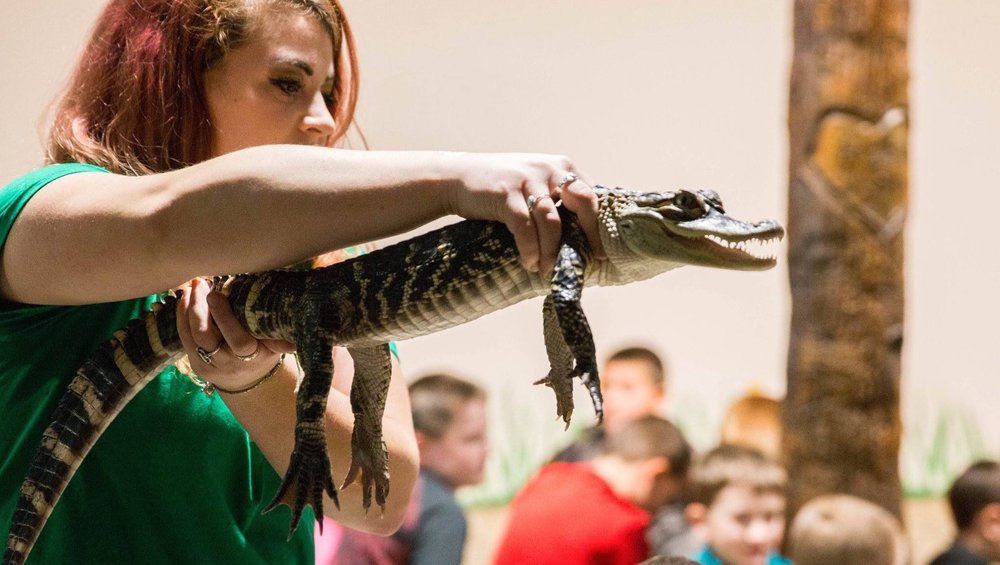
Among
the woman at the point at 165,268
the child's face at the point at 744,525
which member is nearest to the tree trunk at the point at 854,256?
the child's face at the point at 744,525

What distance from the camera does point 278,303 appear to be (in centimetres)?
131

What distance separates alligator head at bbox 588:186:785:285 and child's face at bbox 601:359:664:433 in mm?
2431

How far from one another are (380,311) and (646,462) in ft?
6.57

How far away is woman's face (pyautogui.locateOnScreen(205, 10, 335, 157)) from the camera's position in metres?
1.41

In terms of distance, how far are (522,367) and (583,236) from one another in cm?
349

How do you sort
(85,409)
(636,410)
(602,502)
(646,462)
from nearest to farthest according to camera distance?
(85,409), (602,502), (646,462), (636,410)

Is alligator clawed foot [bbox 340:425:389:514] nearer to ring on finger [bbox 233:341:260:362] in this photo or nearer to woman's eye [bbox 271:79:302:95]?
ring on finger [bbox 233:341:260:362]

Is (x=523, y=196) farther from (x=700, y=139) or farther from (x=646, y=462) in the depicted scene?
(x=700, y=139)

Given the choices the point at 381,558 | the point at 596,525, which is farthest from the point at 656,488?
the point at 381,558

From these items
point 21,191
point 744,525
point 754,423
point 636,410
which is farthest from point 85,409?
point 754,423

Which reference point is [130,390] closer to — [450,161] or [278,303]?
[278,303]

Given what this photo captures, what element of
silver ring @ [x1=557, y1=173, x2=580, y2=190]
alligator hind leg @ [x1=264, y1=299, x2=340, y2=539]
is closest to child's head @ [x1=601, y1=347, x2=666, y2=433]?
alligator hind leg @ [x1=264, y1=299, x2=340, y2=539]

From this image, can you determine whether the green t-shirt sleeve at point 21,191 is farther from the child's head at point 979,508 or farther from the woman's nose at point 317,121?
the child's head at point 979,508

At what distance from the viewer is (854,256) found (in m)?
3.70
